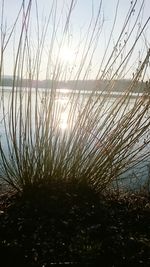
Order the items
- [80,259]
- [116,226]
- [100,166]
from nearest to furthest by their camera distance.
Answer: [80,259], [116,226], [100,166]

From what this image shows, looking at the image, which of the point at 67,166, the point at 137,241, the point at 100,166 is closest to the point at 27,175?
the point at 67,166

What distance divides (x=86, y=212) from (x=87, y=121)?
0.70m

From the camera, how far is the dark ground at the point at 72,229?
2.28 m

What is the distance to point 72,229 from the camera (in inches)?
102

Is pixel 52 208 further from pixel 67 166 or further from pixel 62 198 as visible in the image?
pixel 67 166

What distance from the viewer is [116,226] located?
270 cm

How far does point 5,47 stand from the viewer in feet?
9.50

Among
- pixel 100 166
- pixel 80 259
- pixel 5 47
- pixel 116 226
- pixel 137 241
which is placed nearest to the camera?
pixel 80 259

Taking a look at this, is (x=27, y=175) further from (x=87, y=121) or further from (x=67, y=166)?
(x=87, y=121)

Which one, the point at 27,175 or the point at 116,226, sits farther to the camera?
the point at 27,175

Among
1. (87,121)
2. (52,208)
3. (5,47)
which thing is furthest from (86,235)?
(5,47)

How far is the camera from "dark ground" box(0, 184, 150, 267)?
2.28 metres

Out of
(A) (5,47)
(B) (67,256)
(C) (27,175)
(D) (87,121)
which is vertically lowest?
(B) (67,256)

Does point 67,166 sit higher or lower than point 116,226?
Answer: higher
